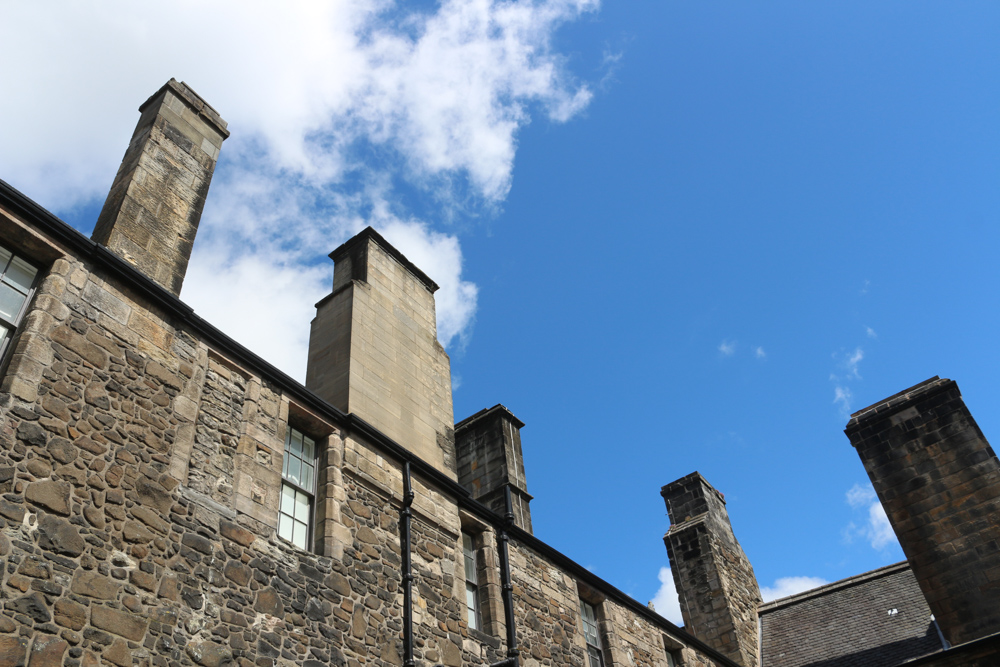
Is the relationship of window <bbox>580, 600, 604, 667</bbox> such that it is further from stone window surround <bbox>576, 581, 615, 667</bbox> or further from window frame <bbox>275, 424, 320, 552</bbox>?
window frame <bbox>275, 424, 320, 552</bbox>

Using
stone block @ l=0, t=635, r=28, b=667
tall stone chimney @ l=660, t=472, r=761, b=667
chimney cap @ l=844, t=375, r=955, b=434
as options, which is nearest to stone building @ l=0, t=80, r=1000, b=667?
stone block @ l=0, t=635, r=28, b=667

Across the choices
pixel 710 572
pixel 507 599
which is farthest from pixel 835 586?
pixel 507 599

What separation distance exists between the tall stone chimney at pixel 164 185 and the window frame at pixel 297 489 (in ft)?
6.25

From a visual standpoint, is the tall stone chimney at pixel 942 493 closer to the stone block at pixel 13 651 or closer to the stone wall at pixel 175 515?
the stone wall at pixel 175 515

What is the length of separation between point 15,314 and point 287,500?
285 centimetres

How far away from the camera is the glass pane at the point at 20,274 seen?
600 cm

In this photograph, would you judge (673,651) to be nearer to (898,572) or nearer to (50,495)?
(898,572)

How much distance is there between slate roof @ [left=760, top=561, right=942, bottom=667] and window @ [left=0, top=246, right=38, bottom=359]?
13722 millimetres

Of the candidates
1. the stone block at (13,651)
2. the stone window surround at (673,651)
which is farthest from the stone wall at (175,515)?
the stone window surround at (673,651)

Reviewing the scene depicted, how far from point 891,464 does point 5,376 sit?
14.3 metres

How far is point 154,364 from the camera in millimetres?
6559

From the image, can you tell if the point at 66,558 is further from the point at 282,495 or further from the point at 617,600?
the point at 617,600

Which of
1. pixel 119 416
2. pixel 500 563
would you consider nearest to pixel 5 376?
pixel 119 416

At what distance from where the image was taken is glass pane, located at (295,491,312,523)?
7.40 m
